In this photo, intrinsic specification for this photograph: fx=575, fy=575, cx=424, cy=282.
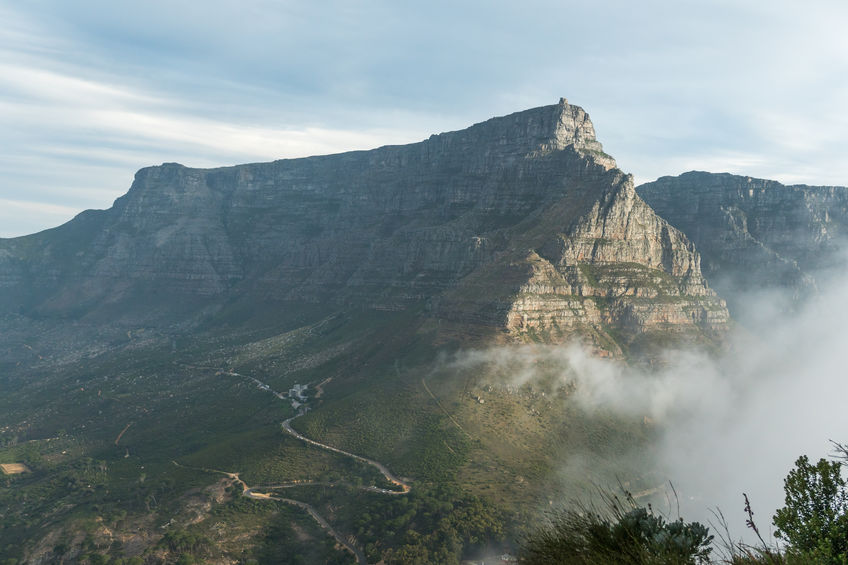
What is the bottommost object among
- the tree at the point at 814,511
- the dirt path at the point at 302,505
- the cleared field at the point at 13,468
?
the cleared field at the point at 13,468

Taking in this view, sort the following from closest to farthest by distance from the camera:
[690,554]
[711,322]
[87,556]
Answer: [690,554] → [87,556] → [711,322]

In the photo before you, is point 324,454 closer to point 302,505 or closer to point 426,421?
point 302,505

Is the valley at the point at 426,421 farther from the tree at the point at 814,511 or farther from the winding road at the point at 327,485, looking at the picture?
the tree at the point at 814,511

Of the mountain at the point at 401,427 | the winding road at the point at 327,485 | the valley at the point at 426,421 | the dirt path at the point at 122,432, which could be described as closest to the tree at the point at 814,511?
the valley at the point at 426,421

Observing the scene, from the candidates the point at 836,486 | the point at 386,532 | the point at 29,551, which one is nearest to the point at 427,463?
the point at 386,532

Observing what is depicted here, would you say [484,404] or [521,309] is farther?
[521,309]

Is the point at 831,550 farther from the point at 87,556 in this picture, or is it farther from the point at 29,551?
the point at 29,551

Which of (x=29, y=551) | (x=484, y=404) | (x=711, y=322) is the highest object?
(x=711, y=322)
